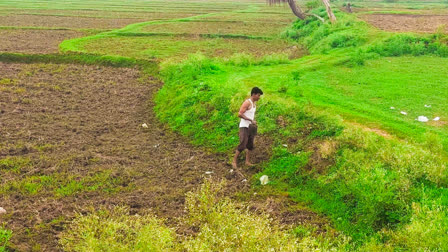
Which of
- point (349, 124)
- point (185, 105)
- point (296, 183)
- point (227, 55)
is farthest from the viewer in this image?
point (227, 55)

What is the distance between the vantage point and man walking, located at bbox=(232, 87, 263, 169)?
25.8 feet

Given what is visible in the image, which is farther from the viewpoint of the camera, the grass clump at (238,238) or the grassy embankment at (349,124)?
the grassy embankment at (349,124)

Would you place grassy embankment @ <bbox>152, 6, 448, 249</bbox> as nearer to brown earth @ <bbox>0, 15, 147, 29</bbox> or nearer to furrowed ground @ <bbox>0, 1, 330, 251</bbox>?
furrowed ground @ <bbox>0, 1, 330, 251</bbox>

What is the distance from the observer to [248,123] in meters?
8.13

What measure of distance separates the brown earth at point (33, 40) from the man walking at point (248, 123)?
15.2m

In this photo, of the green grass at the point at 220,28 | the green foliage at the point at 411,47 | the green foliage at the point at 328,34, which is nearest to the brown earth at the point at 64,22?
the green grass at the point at 220,28

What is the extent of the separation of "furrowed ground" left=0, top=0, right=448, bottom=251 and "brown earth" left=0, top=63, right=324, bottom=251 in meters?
0.04

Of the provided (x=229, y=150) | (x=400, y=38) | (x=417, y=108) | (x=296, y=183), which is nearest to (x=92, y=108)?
(x=229, y=150)

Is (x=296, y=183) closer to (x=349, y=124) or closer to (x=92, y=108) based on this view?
(x=349, y=124)

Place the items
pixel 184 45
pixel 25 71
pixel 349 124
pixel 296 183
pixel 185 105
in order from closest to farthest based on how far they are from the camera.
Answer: pixel 296 183
pixel 349 124
pixel 185 105
pixel 25 71
pixel 184 45

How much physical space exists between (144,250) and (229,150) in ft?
15.6

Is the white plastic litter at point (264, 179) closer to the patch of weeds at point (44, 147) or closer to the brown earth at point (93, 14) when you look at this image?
the patch of weeds at point (44, 147)

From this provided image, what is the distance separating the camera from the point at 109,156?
368 inches

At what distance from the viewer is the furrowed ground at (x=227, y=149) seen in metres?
6.01
